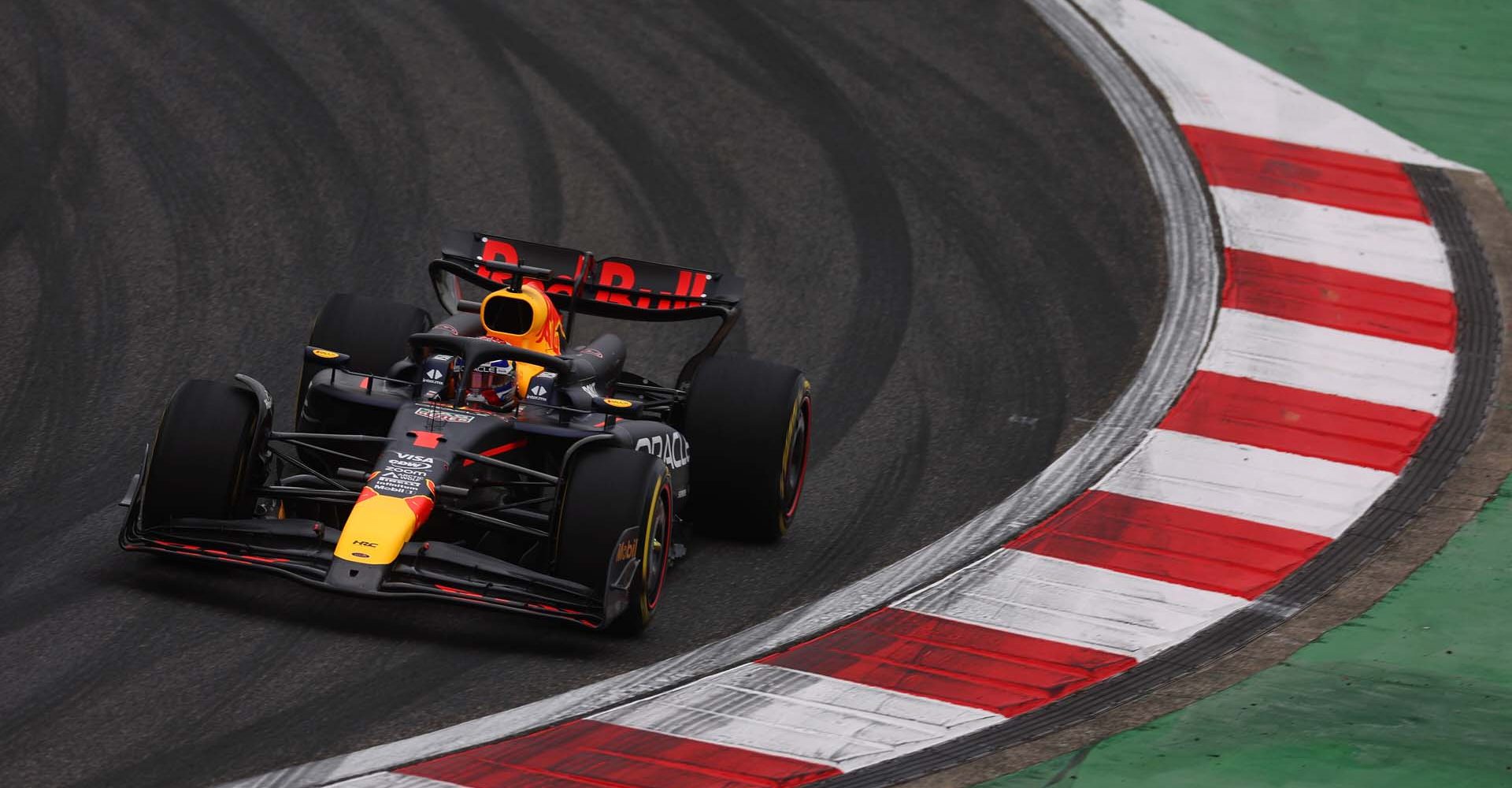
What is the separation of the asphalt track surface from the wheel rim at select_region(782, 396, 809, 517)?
0.14m

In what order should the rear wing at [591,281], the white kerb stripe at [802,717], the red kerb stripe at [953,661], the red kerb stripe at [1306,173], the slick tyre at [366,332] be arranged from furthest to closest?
the red kerb stripe at [1306,173], the rear wing at [591,281], the slick tyre at [366,332], the red kerb stripe at [953,661], the white kerb stripe at [802,717]

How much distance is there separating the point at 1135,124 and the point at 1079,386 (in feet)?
11.9

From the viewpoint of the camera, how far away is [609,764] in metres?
7.36

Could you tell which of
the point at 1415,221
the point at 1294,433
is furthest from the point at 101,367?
the point at 1415,221

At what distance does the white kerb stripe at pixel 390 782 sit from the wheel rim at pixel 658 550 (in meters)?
1.52

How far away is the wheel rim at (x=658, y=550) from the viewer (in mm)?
8453

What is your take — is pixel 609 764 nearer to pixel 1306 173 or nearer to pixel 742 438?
pixel 742 438

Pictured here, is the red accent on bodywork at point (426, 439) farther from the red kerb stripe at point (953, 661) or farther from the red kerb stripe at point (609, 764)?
the red kerb stripe at point (953, 661)

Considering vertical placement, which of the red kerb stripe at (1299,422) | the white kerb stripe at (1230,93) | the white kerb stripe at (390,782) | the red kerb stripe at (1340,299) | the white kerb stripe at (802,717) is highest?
the white kerb stripe at (1230,93)

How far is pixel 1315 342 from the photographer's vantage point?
11.9 meters

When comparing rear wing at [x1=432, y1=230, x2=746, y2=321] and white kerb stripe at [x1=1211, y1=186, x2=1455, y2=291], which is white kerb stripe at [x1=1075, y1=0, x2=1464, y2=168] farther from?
rear wing at [x1=432, y1=230, x2=746, y2=321]

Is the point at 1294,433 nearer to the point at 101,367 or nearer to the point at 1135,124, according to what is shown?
the point at 1135,124

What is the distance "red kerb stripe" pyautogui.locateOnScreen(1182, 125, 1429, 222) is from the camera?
44.6ft

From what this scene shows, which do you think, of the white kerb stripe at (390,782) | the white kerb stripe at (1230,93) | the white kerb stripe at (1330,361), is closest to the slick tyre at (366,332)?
the white kerb stripe at (390,782)
